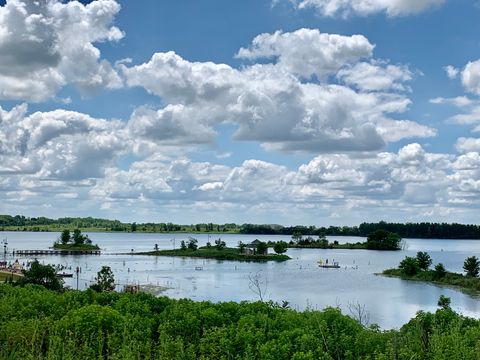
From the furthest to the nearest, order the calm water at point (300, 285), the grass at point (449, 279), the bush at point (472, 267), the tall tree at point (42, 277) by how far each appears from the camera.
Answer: the bush at point (472, 267)
the grass at point (449, 279)
the calm water at point (300, 285)
the tall tree at point (42, 277)

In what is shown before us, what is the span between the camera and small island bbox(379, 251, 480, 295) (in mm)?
104562

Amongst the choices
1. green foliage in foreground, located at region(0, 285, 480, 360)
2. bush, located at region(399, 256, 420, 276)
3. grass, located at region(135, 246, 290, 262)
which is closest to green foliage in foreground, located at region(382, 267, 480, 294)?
bush, located at region(399, 256, 420, 276)

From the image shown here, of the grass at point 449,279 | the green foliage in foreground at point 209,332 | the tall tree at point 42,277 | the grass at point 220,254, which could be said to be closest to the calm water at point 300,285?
the grass at point 449,279

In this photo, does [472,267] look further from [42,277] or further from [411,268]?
[42,277]

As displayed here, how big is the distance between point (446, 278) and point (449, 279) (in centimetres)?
87

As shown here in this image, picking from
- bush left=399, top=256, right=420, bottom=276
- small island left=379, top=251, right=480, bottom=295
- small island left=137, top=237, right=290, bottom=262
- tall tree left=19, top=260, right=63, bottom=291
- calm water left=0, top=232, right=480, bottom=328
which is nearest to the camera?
tall tree left=19, top=260, right=63, bottom=291

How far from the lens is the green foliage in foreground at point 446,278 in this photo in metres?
103

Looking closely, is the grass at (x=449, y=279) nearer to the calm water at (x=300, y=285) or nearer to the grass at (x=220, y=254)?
the calm water at (x=300, y=285)

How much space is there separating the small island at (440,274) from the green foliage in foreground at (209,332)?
84.2 metres

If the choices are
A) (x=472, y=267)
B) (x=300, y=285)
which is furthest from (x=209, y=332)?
(x=472, y=267)

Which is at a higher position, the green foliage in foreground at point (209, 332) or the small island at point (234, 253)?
the green foliage in foreground at point (209, 332)

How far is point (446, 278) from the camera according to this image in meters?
112

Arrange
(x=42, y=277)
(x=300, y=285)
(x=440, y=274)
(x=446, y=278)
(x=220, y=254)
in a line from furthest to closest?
(x=220, y=254)
(x=440, y=274)
(x=446, y=278)
(x=300, y=285)
(x=42, y=277)

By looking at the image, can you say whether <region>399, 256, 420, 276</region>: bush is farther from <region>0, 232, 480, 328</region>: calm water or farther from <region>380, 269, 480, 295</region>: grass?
<region>0, 232, 480, 328</region>: calm water
